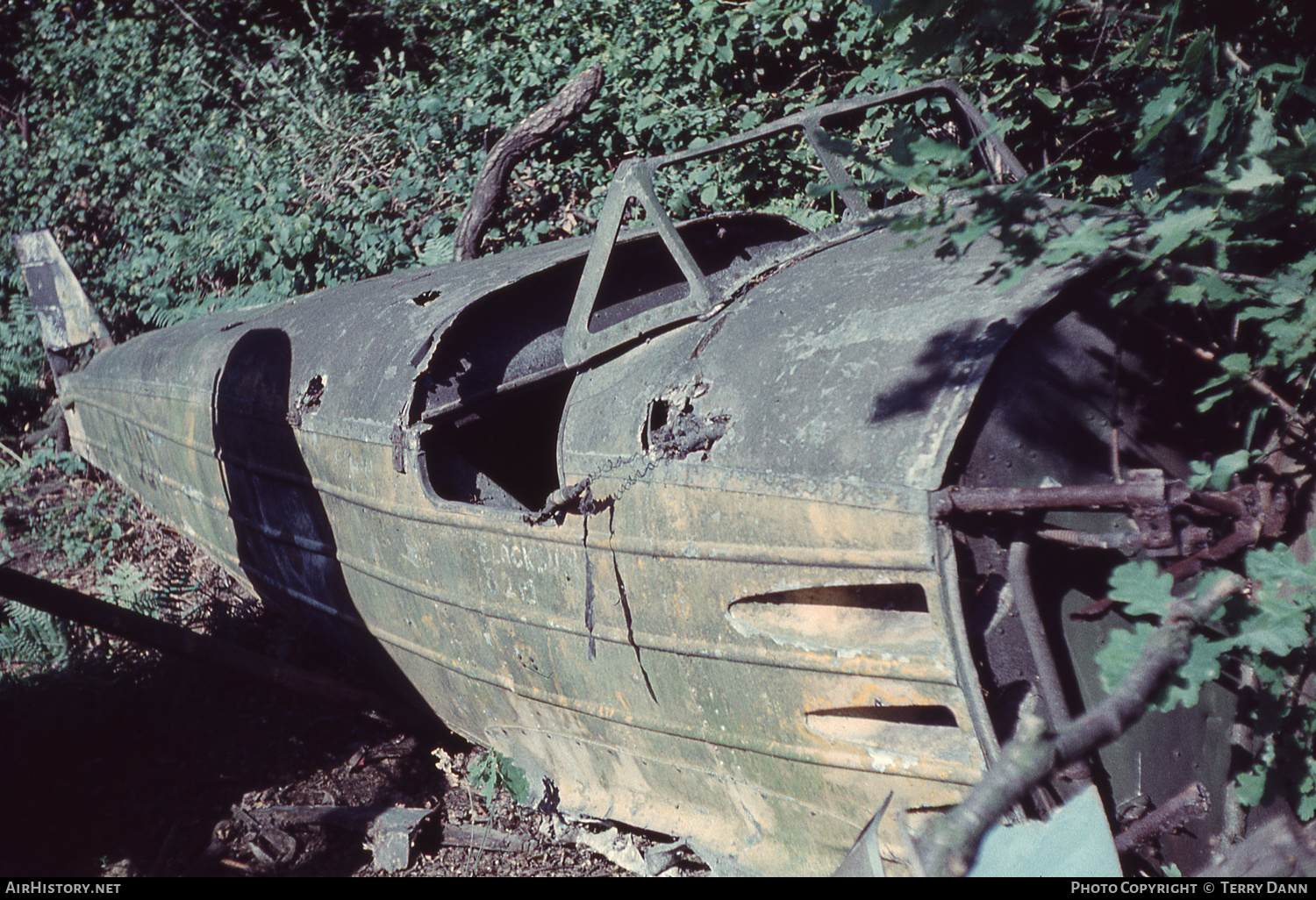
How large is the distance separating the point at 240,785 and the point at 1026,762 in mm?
3674

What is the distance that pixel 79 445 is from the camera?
7.43 metres

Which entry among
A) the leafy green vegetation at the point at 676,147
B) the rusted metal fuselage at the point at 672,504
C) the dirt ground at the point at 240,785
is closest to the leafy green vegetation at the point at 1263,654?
the leafy green vegetation at the point at 676,147

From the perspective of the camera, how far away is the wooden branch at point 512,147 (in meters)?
5.75

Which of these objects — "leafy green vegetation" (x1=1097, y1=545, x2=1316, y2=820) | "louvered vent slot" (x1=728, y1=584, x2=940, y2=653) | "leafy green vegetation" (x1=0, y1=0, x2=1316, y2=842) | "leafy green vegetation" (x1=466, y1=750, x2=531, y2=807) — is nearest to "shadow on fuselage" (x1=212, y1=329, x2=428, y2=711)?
"leafy green vegetation" (x1=466, y1=750, x2=531, y2=807)

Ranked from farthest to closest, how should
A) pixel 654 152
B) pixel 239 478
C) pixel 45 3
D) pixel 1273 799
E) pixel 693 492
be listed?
pixel 45 3, pixel 654 152, pixel 239 478, pixel 693 492, pixel 1273 799

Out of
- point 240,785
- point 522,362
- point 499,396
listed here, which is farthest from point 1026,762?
point 240,785

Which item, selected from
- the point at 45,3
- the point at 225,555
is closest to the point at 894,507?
the point at 225,555

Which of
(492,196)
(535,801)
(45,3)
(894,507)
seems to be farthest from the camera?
(45,3)

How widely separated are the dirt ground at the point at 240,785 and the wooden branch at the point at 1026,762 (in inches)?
78.6

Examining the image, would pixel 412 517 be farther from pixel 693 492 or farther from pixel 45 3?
pixel 45 3

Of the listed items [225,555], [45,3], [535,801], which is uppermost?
[45,3]

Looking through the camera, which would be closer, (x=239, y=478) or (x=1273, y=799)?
(x=1273, y=799)

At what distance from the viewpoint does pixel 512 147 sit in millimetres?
5895

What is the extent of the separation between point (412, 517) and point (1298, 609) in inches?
98.8
